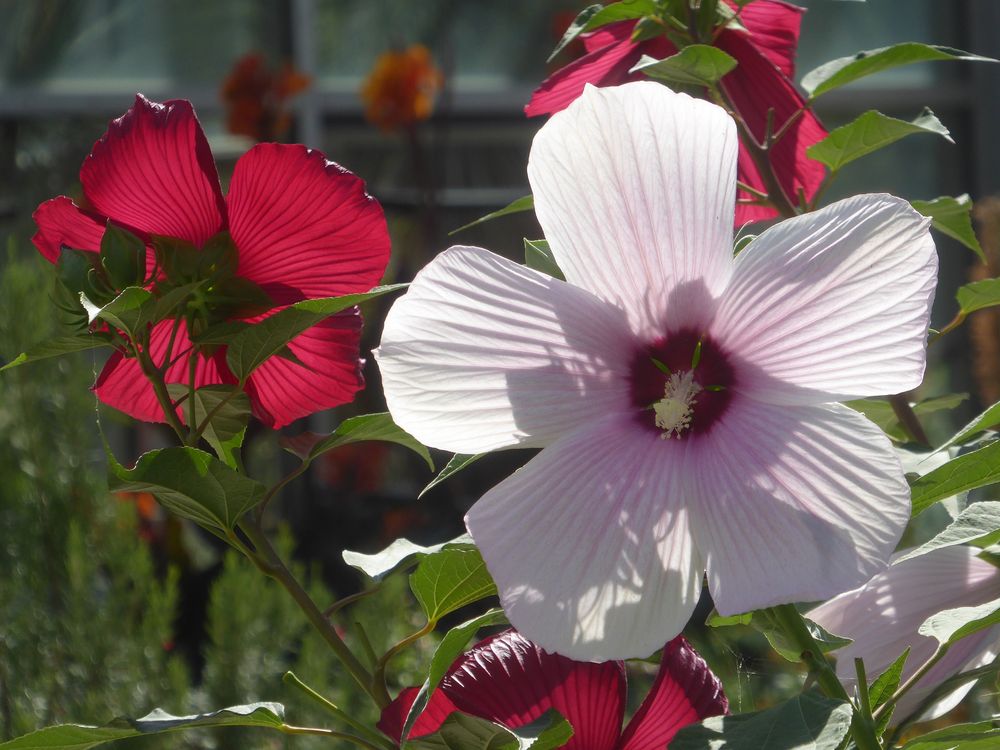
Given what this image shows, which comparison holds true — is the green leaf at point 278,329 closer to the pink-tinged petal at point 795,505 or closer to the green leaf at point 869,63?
the pink-tinged petal at point 795,505

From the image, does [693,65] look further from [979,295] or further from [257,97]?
[257,97]

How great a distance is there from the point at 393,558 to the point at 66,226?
143 mm

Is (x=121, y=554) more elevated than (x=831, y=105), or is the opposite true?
(x=831, y=105)

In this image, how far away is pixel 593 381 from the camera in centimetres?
30

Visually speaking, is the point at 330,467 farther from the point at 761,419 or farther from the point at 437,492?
the point at 761,419

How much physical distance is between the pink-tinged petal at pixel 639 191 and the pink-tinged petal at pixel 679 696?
123 mm

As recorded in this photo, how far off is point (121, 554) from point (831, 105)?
306 centimetres

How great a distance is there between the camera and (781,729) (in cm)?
28

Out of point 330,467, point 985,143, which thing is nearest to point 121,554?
point 330,467

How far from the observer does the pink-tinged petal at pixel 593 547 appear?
0.27 meters

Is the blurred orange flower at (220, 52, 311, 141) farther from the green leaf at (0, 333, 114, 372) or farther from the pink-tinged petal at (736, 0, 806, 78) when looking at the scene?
the green leaf at (0, 333, 114, 372)

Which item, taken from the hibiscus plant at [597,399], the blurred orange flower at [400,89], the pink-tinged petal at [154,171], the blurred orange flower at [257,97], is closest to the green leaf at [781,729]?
the hibiscus plant at [597,399]

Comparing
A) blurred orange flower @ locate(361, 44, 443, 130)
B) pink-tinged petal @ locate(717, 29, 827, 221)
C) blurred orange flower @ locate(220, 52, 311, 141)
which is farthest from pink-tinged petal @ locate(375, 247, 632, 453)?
blurred orange flower @ locate(361, 44, 443, 130)

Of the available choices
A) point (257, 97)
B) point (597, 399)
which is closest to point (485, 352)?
point (597, 399)
